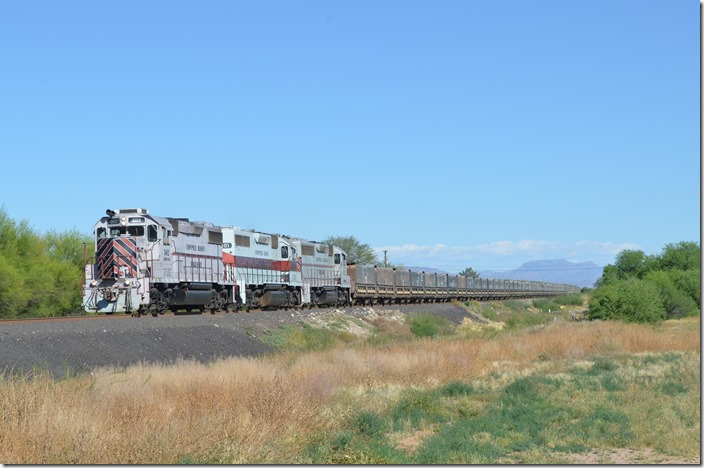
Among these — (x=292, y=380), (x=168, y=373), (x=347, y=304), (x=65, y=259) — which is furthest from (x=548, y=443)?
(x=65, y=259)

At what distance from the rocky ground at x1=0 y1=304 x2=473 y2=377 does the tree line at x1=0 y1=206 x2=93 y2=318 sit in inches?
643

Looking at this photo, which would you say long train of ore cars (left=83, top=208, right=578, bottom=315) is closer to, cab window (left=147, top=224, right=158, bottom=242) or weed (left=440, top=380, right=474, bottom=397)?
cab window (left=147, top=224, right=158, bottom=242)

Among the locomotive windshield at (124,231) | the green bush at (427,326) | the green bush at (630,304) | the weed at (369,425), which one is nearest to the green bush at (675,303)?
the green bush at (630,304)

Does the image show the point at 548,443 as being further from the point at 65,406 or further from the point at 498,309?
the point at 498,309

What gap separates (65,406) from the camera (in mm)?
10711

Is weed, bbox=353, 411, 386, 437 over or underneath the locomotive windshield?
underneath

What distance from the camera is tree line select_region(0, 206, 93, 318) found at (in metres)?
42.2

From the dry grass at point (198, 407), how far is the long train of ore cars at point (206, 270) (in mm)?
8641

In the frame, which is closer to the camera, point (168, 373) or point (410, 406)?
point (410, 406)

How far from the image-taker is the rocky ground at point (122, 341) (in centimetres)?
1797

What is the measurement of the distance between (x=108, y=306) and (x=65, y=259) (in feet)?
95.6

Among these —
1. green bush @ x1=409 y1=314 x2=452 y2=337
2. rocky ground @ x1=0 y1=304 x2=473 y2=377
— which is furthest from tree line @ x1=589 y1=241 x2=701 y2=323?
rocky ground @ x1=0 y1=304 x2=473 y2=377

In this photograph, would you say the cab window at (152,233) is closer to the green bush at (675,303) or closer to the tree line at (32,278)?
the tree line at (32,278)

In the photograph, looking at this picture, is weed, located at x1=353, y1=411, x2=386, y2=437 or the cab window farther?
the cab window
